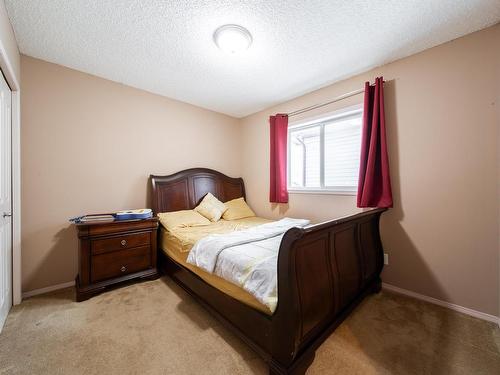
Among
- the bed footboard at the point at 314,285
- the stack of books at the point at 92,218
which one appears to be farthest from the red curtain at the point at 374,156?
the stack of books at the point at 92,218

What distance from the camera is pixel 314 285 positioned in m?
1.28

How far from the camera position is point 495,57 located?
1.67 metres

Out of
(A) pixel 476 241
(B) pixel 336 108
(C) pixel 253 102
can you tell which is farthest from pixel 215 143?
(A) pixel 476 241

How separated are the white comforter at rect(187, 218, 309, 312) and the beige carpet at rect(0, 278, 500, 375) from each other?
47 cm

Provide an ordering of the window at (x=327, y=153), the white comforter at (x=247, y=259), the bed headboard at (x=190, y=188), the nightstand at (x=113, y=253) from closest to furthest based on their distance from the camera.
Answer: the white comforter at (x=247, y=259) → the nightstand at (x=113, y=253) → the window at (x=327, y=153) → the bed headboard at (x=190, y=188)

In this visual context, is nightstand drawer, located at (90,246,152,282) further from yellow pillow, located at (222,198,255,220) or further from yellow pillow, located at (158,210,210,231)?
yellow pillow, located at (222,198,255,220)

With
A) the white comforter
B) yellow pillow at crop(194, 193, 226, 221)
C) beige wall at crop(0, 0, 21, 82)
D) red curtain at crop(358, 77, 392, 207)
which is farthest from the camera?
yellow pillow at crop(194, 193, 226, 221)

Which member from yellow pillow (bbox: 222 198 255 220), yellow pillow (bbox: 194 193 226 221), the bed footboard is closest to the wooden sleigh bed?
the bed footboard

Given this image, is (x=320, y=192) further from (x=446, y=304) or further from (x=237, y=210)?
(x=446, y=304)

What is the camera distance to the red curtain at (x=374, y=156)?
84.2 inches

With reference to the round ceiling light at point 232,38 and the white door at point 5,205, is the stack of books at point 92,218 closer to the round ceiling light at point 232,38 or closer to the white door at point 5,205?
the white door at point 5,205

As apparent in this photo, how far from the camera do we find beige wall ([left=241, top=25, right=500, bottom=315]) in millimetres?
1705

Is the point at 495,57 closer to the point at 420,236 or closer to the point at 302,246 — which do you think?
the point at 420,236

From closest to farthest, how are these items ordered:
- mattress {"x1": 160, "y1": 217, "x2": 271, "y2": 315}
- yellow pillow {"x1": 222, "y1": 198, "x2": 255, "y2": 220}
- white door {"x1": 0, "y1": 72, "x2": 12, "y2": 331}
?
mattress {"x1": 160, "y1": 217, "x2": 271, "y2": 315}
white door {"x1": 0, "y1": 72, "x2": 12, "y2": 331}
yellow pillow {"x1": 222, "y1": 198, "x2": 255, "y2": 220}
